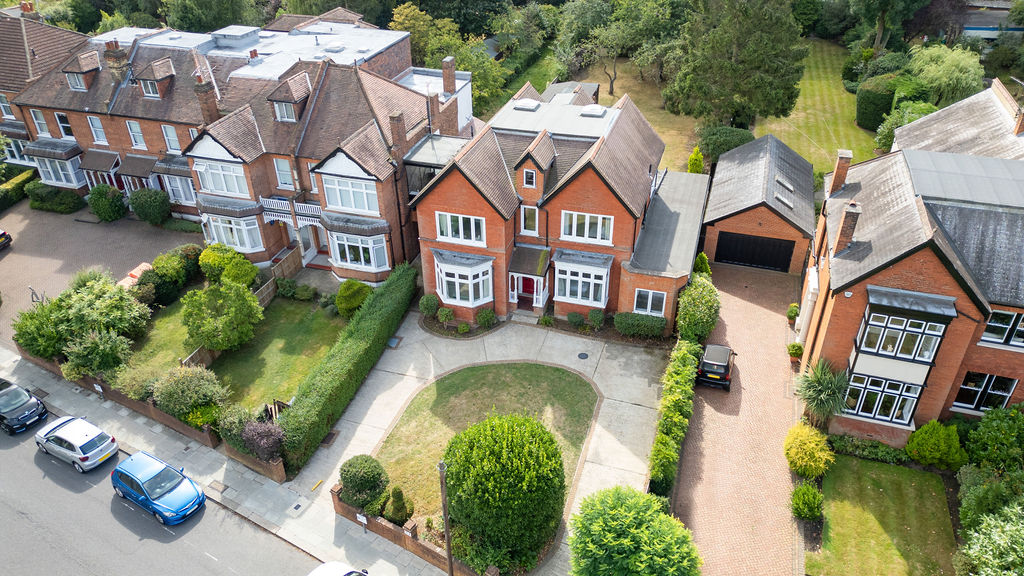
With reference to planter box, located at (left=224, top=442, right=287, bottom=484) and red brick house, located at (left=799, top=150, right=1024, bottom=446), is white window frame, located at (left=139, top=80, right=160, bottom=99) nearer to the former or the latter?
planter box, located at (left=224, top=442, right=287, bottom=484)

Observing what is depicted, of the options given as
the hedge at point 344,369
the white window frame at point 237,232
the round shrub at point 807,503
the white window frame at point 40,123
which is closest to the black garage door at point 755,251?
the round shrub at point 807,503

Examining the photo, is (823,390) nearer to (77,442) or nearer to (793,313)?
(793,313)

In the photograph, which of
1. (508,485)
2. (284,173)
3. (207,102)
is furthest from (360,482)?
(207,102)

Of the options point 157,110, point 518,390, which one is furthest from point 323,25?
point 518,390

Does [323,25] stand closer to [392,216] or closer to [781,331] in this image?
[392,216]

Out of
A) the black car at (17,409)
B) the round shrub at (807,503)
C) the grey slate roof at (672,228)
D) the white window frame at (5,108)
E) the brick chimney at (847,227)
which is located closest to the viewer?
the round shrub at (807,503)

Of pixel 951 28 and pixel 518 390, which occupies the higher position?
pixel 951 28

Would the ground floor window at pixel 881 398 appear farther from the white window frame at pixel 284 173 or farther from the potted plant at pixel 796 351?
the white window frame at pixel 284 173
